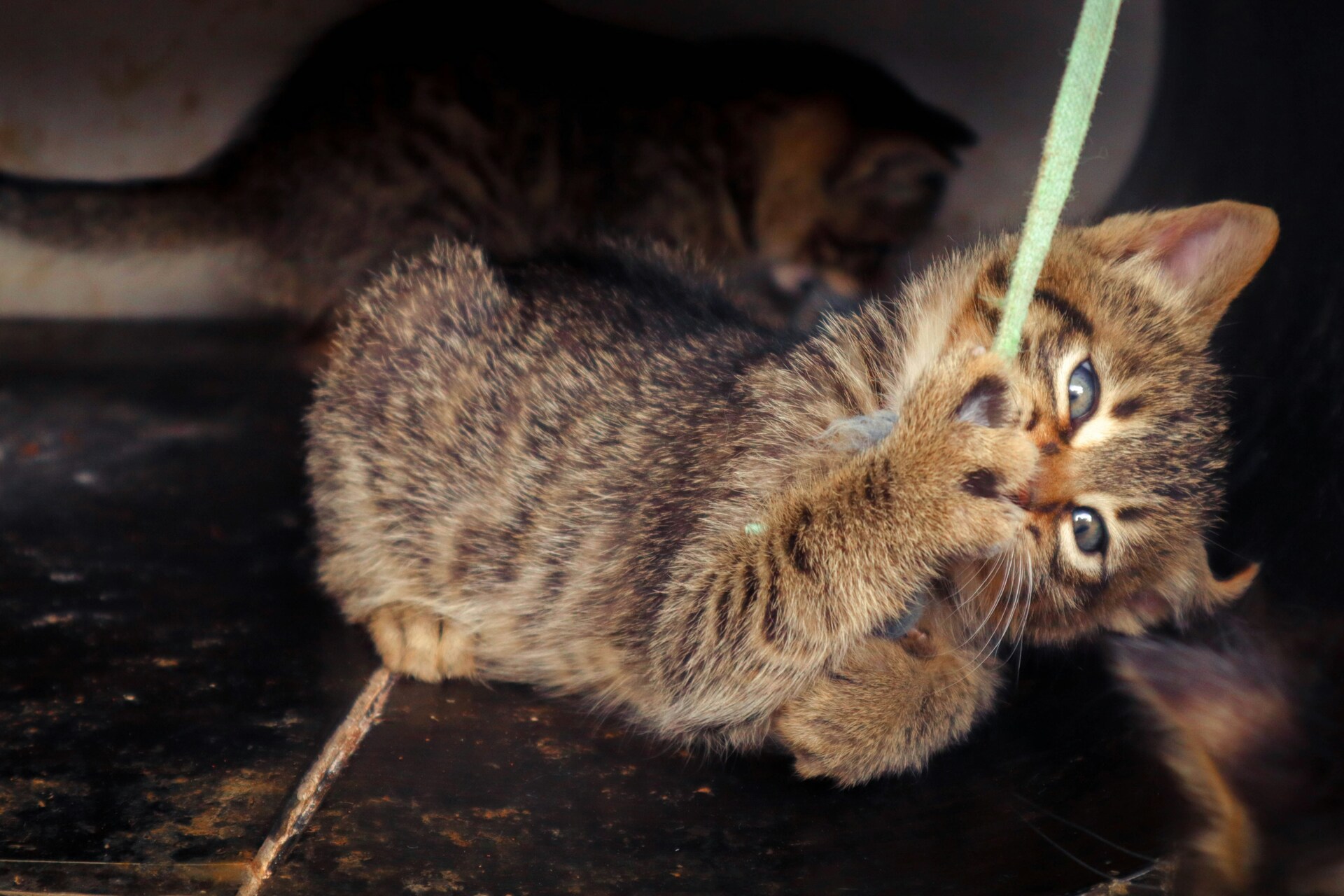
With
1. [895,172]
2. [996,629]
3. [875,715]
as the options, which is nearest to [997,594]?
[996,629]

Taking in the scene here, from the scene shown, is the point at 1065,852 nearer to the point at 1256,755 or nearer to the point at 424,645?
the point at 1256,755

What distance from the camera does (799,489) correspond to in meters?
1.47

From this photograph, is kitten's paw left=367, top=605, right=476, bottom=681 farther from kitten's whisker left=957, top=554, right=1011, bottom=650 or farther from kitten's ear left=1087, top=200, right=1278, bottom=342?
kitten's ear left=1087, top=200, right=1278, bottom=342

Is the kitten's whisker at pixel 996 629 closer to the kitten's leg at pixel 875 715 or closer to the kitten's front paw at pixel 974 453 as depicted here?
the kitten's leg at pixel 875 715

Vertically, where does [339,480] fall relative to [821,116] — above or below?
below

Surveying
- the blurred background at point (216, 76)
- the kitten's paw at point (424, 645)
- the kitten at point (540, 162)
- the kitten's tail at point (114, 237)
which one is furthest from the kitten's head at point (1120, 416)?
the kitten's tail at point (114, 237)

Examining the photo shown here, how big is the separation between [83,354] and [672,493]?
227 centimetres

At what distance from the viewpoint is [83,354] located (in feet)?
10.5

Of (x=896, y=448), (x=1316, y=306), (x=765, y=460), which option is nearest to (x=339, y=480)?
(x=765, y=460)

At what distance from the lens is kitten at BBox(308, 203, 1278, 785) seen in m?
1.41

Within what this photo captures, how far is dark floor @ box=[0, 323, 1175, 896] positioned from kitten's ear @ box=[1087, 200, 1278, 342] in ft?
1.79

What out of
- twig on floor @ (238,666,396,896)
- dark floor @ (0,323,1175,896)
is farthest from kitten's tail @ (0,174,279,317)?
twig on floor @ (238,666,396,896)

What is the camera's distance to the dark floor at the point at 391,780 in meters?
1.32

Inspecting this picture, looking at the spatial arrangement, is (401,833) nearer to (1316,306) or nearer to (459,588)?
(459,588)
